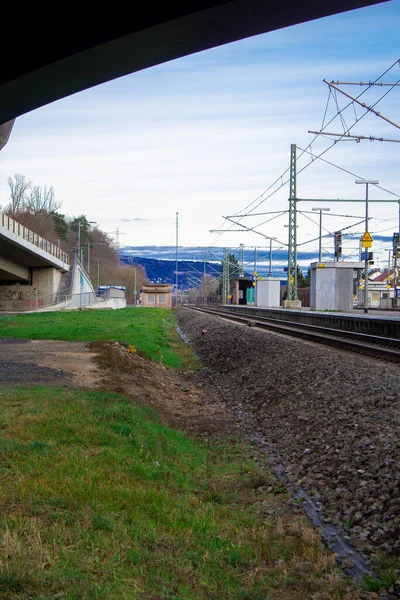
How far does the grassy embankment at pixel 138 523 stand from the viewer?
4410 millimetres

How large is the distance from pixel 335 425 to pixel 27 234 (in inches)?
2119

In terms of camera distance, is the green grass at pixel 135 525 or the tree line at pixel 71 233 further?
the tree line at pixel 71 233

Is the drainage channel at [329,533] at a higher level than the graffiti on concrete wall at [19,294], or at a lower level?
lower

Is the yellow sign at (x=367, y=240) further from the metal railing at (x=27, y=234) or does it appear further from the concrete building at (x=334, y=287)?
the metal railing at (x=27, y=234)

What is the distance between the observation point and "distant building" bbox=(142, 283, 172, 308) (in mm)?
101562

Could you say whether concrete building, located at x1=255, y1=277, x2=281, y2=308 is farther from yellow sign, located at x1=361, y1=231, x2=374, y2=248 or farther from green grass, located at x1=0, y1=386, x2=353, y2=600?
green grass, located at x1=0, y1=386, x2=353, y2=600

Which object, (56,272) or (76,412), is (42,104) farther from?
(56,272)

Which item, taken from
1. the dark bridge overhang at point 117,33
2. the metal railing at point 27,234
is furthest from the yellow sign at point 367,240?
the dark bridge overhang at point 117,33

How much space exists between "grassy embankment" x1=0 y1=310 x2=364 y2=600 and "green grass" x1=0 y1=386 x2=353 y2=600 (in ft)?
0.04

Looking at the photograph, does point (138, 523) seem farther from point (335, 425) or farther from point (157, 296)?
point (157, 296)

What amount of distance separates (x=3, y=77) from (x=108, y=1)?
5.58ft

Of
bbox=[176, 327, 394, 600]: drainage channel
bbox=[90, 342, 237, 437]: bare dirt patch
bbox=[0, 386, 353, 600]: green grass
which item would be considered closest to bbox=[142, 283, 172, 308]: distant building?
bbox=[90, 342, 237, 437]: bare dirt patch

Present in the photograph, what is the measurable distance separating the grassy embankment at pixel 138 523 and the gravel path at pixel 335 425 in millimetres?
482

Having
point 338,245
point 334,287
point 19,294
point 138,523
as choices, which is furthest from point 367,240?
point 19,294
